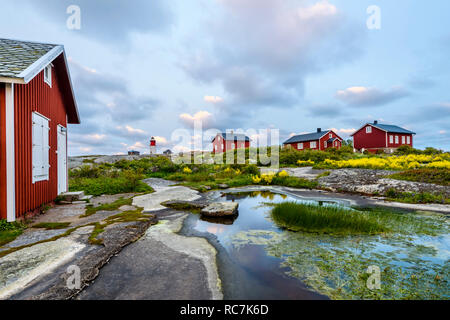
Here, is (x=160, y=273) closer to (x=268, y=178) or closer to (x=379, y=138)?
(x=268, y=178)

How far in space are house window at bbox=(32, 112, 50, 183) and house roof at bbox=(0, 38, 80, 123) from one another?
1359 millimetres

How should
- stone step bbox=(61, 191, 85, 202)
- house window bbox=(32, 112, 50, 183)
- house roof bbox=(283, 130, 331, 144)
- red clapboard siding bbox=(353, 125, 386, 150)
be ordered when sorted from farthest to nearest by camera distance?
house roof bbox=(283, 130, 331, 144)
red clapboard siding bbox=(353, 125, 386, 150)
stone step bbox=(61, 191, 85, 202)
house window bbox=(32, 112, 50, 183)

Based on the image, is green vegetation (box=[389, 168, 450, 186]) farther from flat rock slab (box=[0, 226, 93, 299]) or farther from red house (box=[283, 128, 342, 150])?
red house (box=[283, 128, 342, 150])

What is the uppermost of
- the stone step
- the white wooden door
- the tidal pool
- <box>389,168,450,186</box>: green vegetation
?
the white wooden door

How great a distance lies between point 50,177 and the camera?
7.12 m

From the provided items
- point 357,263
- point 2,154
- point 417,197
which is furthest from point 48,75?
point 417,197

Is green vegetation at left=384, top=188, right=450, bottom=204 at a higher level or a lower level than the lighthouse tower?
lower

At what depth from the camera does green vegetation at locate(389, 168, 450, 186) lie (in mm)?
9023

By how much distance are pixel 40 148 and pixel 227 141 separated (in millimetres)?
38030

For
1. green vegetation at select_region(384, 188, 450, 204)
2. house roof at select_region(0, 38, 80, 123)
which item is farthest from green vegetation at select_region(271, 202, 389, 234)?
house roof at select_region(0, 38, 80, 123)
